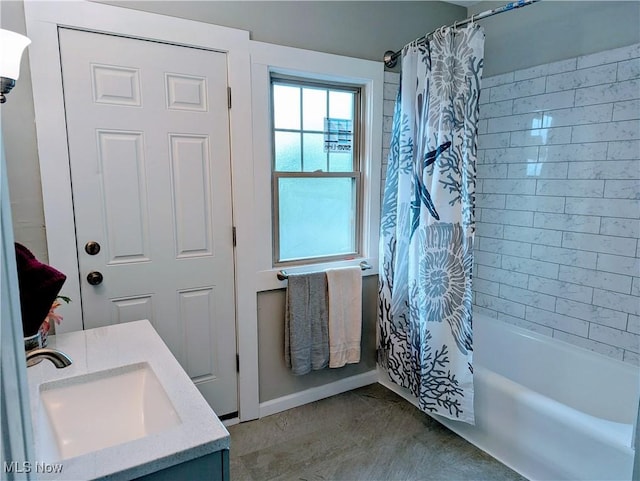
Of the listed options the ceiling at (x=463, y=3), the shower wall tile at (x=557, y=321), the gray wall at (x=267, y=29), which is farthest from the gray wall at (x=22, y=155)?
the shower wall tile at (x=557, y=321)

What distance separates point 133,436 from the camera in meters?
1.19

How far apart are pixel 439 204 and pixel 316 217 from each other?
0.75m

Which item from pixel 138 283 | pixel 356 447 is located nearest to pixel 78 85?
pixel 138 283

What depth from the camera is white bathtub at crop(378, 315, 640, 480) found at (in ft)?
5.46

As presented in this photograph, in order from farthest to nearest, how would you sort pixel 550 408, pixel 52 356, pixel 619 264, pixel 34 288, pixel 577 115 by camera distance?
pixel 577 115, pixel 619 264, pixel 550 408, pixel 34 288, pixel 52 356

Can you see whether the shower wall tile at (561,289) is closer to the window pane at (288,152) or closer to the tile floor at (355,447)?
the tile floor at (355,447)

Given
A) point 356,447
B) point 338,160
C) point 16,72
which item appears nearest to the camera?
point 16,72

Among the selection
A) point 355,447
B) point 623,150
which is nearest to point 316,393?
point 355,447

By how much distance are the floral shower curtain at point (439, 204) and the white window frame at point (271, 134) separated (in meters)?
0.20

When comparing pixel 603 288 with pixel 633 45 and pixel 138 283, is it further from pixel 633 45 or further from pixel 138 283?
pixel 138 283

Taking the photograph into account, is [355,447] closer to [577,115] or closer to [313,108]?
[313,108]

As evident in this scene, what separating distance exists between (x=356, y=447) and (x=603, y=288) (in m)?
1.55

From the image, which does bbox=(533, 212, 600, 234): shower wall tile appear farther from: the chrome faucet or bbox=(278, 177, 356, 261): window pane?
the chrome faucet

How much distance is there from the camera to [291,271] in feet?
7.79
